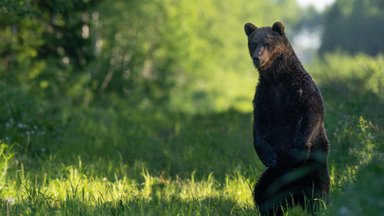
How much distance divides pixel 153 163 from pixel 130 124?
3.84m

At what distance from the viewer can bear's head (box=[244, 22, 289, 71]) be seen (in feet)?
16.1

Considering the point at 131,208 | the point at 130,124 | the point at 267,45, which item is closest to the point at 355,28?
the point at 130,124

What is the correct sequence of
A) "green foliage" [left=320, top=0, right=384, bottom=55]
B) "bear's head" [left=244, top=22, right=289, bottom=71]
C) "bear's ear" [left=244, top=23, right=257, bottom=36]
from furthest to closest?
"green foliage" [left=320, top=0, right=384, bottom=55] → "bear's ear" [left=244, top=23, right=257, bottom=36] → "bear's head" [left=244, top=22, right=289, bottom=71]

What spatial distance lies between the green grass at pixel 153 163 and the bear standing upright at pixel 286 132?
0.19 m

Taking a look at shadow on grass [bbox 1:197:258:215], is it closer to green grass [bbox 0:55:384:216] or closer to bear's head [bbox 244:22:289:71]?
green grass [bbox 0:55:384:216]

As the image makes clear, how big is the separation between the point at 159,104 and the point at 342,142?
1246cm

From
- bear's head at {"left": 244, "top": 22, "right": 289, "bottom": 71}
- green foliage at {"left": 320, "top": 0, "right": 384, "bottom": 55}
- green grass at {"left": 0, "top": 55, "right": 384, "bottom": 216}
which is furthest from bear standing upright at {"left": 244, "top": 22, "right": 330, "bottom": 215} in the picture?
green foliage at {"left": 320, "top": 0, "right": 384, "bottom": 55}

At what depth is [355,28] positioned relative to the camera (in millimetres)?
70750

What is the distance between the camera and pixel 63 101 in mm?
13578

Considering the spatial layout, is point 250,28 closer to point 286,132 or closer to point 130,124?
point 286,132

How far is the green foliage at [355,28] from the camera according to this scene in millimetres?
67812

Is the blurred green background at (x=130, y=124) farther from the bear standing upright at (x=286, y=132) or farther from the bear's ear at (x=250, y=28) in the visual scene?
the bear's ear at (x=250, y=28)

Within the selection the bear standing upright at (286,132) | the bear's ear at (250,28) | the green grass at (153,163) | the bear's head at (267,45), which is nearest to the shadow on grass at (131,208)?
the green grass at (153,163)

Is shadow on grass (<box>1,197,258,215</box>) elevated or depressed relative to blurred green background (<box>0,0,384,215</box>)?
depressed
